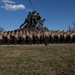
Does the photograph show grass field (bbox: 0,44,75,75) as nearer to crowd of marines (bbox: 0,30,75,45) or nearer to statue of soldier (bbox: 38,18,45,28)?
crowd of marines (bbox: 0,30,75,45)

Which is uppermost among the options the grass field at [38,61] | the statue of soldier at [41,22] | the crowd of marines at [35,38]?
the statue of soldier at [41,22]

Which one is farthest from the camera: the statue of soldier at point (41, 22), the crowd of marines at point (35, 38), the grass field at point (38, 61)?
the statue of soldier at point (41, 22)

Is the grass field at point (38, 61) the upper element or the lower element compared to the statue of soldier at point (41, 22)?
lower

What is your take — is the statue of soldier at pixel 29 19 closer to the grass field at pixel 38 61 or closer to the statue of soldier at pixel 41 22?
the statue of soldier at pixel 41 22

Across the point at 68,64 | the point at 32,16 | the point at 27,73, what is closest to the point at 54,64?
the point at 68,64

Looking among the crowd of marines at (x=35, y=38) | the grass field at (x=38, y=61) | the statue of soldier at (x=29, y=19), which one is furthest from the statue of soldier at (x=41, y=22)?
the grass field at (x=38, y=61)

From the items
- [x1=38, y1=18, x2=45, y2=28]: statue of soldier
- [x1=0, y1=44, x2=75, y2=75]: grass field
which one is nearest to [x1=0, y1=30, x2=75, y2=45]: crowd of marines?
[x1=0, y1=44, x2=75, y2=75]: grass field

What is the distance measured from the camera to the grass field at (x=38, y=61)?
1273cm

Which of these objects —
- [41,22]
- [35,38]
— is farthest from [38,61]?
[41,22]

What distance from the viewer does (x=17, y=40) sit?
68.7 feet

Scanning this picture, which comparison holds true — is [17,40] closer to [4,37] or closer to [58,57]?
[4,37]

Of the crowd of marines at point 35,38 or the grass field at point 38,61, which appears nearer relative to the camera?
the grass field at point 38,61

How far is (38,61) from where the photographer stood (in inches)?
547

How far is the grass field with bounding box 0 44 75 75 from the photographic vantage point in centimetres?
1273
